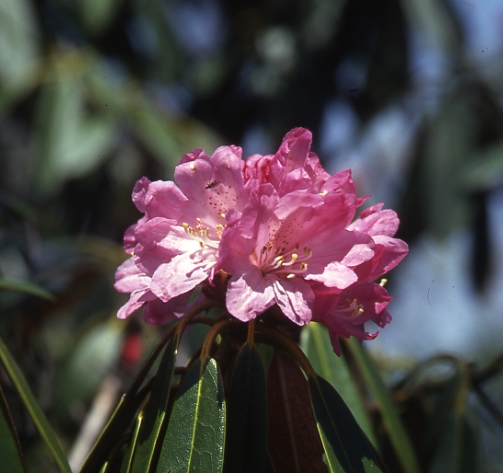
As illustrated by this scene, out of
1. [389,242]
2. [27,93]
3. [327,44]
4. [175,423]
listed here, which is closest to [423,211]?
[327,44]

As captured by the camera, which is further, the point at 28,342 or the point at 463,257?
the point at 463,257

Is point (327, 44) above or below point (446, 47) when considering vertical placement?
above

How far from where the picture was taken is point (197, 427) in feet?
2.44

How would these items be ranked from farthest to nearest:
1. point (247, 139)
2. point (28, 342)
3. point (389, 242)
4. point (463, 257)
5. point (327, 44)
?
point (247, 139), point (327, 44), point (463, 257), point (28, 342), point (389, 242)

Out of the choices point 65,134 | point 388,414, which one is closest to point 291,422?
point 388,414

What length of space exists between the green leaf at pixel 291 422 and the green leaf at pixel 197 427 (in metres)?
0.14

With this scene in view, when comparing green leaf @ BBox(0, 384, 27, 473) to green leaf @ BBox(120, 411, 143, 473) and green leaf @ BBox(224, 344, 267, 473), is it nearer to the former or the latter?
green leaf @ BBox(120, 411, 143, 473)

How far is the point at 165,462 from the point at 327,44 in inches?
135

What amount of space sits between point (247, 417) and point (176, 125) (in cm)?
203

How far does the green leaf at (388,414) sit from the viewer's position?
1091mm

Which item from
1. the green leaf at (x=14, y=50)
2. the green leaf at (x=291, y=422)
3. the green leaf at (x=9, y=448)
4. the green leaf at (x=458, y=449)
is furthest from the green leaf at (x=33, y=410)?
the green leaf at (x=14, y=50)

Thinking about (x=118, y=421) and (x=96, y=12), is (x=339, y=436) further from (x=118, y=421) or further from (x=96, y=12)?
(x=96, y=12)

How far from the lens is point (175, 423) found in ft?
2.51

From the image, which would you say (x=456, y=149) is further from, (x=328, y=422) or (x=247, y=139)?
(x=328, y=422)
